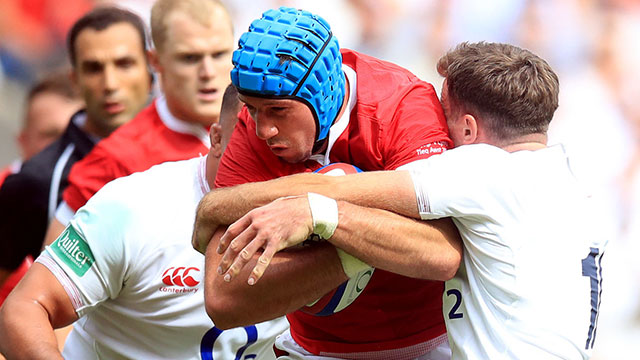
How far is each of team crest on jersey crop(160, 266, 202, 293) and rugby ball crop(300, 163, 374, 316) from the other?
693mm

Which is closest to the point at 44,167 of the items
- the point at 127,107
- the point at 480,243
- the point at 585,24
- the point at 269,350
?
the point at 127,107

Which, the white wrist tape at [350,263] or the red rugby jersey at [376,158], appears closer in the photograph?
the white wrist tape at [350,263]

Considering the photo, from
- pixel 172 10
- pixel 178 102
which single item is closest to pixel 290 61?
pixel 178 102

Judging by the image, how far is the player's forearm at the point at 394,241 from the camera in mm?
2639

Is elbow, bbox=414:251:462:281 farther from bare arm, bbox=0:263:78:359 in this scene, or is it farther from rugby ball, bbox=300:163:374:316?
bare arm, bbox=0:263:78:359

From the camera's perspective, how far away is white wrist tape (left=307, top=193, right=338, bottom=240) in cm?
260

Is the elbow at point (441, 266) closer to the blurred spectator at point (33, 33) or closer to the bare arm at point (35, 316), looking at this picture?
the bare arm at point (35, 316)

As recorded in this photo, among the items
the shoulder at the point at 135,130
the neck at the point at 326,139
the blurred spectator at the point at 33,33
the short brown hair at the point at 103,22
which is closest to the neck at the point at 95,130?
the shoulder at the point at 135,130

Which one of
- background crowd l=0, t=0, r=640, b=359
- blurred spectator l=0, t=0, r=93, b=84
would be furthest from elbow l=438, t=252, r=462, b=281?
blurred spectator l=0, t=0, r=93, b=84

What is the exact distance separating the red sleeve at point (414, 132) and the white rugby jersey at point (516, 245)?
116mm

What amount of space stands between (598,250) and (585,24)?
12.0 ft

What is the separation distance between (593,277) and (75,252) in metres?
1.86

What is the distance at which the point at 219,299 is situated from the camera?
110 inches

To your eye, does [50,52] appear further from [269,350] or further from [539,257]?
[539,257]
